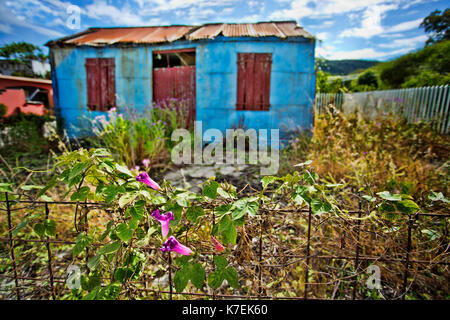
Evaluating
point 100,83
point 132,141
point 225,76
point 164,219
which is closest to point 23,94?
point 100,83

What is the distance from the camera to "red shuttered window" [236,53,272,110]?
21.1 feet

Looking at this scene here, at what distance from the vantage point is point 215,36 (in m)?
6.35

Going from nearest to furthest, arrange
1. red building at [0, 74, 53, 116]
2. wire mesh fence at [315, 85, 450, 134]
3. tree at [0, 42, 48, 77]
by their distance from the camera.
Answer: wire mesh fence at [315, 85, 450, 134]
red building at [0, 74, 53, 116]
tree at [0, 42, 48, 77]

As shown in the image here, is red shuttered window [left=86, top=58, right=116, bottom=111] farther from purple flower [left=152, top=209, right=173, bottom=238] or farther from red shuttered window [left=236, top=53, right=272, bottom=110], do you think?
purple flower [left=152, top=209, right=173, bottom=238]

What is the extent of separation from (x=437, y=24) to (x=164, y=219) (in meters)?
32.8

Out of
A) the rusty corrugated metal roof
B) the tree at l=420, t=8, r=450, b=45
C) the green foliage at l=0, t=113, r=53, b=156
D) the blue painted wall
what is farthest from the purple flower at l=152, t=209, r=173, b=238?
the tree at l=420, t=8, r=450, b=45

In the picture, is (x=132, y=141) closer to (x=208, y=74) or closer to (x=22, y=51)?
(x=208, y=74)

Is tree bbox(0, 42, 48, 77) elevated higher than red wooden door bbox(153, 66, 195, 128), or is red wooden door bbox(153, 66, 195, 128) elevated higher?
tree bbox(0, 42, 48, 77)

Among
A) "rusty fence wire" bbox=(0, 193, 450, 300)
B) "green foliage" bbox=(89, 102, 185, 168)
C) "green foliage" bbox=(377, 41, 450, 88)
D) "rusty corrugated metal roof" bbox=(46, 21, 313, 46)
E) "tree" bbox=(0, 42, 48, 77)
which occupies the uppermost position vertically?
"tree" bbox=(0, 42, 48, 77)

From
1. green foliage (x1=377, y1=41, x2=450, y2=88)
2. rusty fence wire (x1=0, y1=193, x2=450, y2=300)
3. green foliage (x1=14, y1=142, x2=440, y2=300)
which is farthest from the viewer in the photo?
green foliage (x1=377, y1=41, x2=450, y2=88)

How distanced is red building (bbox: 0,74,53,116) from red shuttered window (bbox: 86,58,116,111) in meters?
7.36

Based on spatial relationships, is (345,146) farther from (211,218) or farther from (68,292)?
(68,292)

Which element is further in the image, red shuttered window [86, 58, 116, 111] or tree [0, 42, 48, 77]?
tree [0, 42, 48, 77]
